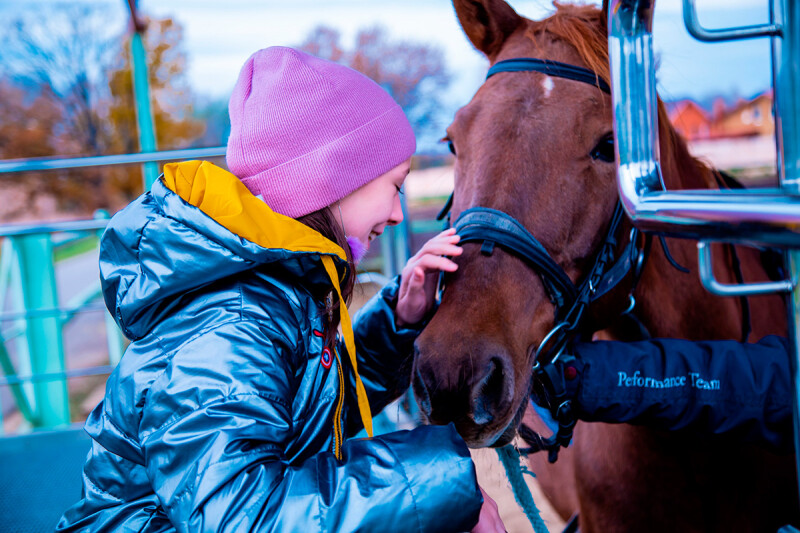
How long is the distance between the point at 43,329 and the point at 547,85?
12.0 ft

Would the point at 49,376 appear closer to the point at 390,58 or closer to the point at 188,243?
the point at 188,243

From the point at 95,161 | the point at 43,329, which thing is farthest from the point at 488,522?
the point at 43,329

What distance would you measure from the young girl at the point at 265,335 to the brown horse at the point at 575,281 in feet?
0.48

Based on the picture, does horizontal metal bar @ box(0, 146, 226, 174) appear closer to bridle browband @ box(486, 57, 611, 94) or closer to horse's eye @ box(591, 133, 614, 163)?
bridle browband @ box(486, 57, 611, 94)

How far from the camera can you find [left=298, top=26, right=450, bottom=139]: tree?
320 inches

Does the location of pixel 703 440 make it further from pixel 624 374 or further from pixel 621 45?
pixel 621 45

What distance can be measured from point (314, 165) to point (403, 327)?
515mm

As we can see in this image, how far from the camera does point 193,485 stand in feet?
2.75

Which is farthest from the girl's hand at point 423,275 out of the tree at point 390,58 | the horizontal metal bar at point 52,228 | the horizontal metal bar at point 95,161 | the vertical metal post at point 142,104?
the tree at point 390,58

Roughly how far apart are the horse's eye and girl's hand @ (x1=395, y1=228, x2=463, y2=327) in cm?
39

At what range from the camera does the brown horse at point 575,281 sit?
1.15 m

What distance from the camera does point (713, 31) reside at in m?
0.82

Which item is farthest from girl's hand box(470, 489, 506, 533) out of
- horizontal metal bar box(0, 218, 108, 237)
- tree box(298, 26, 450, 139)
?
tree box(298, 26, 450, 139)

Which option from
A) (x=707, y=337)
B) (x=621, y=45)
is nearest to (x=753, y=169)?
(x=707, y=337)
